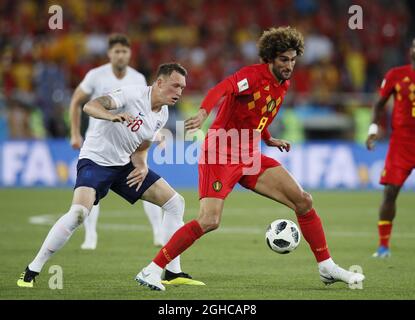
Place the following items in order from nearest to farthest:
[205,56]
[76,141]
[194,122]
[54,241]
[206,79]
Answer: [194,122] < [54,241] < [76,141] < [206,79] < [205,56]

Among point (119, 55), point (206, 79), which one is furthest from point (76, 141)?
point (206, 79)

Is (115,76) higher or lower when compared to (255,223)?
higher

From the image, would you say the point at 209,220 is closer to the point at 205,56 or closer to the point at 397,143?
the point at 397,143

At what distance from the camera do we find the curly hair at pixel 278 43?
834 cm

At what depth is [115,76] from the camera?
1213cm

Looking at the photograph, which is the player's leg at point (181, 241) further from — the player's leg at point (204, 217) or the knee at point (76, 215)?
the knee at point (76, 215)

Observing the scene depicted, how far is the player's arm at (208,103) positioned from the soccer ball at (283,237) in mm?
1566

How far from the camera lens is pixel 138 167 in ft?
28.9

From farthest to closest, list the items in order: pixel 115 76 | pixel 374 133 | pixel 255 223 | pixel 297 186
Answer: pixel 255 223
pixel 115 76
pixel 374 133
pixel 297 186

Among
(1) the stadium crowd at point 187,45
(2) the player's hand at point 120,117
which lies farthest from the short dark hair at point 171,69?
(1) the stadium crowd at point 187,45

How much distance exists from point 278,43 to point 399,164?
343 centimetres
